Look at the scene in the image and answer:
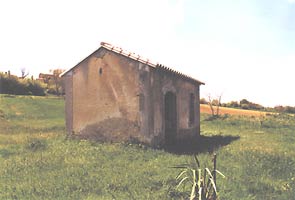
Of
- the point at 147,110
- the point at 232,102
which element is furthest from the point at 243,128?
the point at 232,102

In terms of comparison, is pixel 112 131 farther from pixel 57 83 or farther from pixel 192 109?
pixel 57 83

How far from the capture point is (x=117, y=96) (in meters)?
12.8

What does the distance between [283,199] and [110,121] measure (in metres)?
7.53

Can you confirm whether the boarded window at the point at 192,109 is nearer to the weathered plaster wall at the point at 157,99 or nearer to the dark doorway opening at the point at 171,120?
the weathered plaster wall at the point at 157,99

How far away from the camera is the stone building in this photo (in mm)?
12266

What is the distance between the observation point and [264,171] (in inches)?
342

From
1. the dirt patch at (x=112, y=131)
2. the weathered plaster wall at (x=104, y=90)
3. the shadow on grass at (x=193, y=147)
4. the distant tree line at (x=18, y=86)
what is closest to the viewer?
the shadow on grass at (x=193, y=147)

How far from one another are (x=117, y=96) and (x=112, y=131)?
52.1 inches

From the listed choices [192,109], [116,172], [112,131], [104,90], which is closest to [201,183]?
[116,172]

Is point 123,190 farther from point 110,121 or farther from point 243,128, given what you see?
point 243,128

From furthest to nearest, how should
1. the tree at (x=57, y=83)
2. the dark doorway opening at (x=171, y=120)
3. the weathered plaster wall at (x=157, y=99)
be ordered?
the tree at (x=57, y=83) → the dark doorway opening at (x=171, y=120) → the weathered plaster wall at (x=157, y=99)

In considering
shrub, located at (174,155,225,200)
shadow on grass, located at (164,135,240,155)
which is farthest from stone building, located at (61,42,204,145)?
shrub, located at (174,155,225,200)

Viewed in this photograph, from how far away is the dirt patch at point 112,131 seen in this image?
12320mm

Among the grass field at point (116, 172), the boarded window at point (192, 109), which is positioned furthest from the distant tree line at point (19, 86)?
the grass field at point (116, 172)
